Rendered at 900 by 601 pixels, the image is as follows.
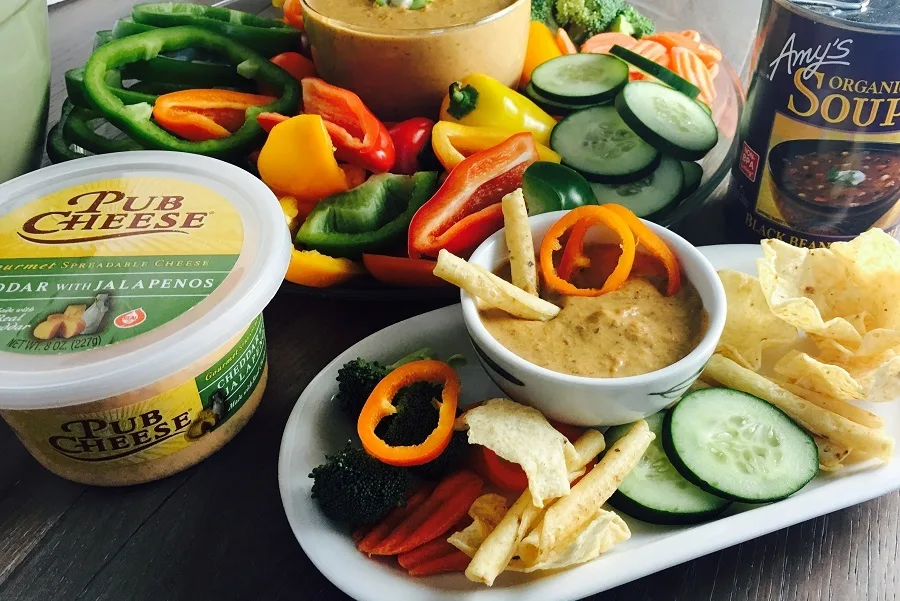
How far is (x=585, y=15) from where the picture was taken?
2.59 metres

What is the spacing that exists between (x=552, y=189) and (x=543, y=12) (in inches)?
44.4

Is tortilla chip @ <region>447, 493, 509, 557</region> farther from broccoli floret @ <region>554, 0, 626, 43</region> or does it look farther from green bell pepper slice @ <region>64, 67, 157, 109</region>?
broccoli floret @ <region>554, 0, 626, 43</region>

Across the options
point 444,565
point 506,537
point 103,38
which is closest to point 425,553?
point 444,565

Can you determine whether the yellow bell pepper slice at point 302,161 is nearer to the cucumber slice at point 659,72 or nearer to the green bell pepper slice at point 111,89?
the green bell pepper slice at point 111,89

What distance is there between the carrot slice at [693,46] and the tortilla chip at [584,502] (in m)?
1.61

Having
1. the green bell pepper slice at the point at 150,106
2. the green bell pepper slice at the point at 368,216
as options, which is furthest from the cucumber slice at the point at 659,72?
the green bell pepper slice at the point at 150,106

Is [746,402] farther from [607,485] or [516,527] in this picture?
[516,527]

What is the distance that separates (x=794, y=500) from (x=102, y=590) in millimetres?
1130

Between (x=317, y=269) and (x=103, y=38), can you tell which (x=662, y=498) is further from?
(x=103, y=38)

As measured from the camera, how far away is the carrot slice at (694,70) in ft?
→ 7.86

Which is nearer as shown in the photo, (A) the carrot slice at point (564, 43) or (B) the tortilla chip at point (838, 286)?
(B) the tortilla chip at point (838, 286)

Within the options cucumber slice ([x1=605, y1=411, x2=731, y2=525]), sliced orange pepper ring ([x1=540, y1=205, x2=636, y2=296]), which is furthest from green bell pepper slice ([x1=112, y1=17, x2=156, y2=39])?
cucumber slice ([x1=605, y1=411, x2=731, y2=525])

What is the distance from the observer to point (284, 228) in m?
1.51

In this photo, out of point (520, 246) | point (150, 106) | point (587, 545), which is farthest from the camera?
point (150, 106)
